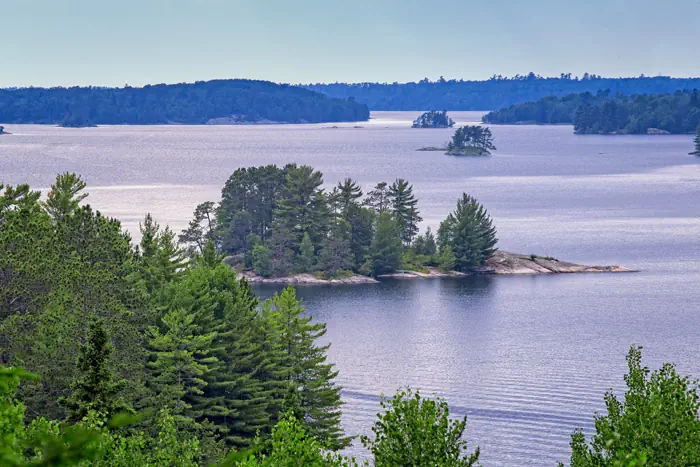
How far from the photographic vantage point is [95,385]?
26.6m

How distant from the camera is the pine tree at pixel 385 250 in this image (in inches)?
4220

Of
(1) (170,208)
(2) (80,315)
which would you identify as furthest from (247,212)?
(2) (80,315)

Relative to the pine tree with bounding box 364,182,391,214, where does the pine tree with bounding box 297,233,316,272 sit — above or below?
below

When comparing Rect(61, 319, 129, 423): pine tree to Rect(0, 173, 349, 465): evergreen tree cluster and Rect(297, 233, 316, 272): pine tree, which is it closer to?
Rect(0, 173, 349, 465): evergreen tree cluster

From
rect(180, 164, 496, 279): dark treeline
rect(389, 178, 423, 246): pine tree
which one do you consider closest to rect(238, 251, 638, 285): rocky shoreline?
rect(180, 164, 496, 279): dark treeline

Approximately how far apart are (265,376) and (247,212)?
68150mm

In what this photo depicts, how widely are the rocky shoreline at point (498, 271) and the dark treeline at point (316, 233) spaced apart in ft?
3.31

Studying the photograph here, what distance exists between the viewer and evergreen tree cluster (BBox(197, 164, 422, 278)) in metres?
107

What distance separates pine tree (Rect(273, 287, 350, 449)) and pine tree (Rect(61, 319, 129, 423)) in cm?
1644

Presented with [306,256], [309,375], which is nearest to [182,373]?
[309,375]

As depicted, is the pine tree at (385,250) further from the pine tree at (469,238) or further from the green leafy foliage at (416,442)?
the green leafy foliage at (416,442)

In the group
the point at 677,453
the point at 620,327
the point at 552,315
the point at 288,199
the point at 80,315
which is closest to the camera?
the point at 677,453

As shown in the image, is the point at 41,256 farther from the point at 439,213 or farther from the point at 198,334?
the point at 439,213

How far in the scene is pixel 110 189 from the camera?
172m
